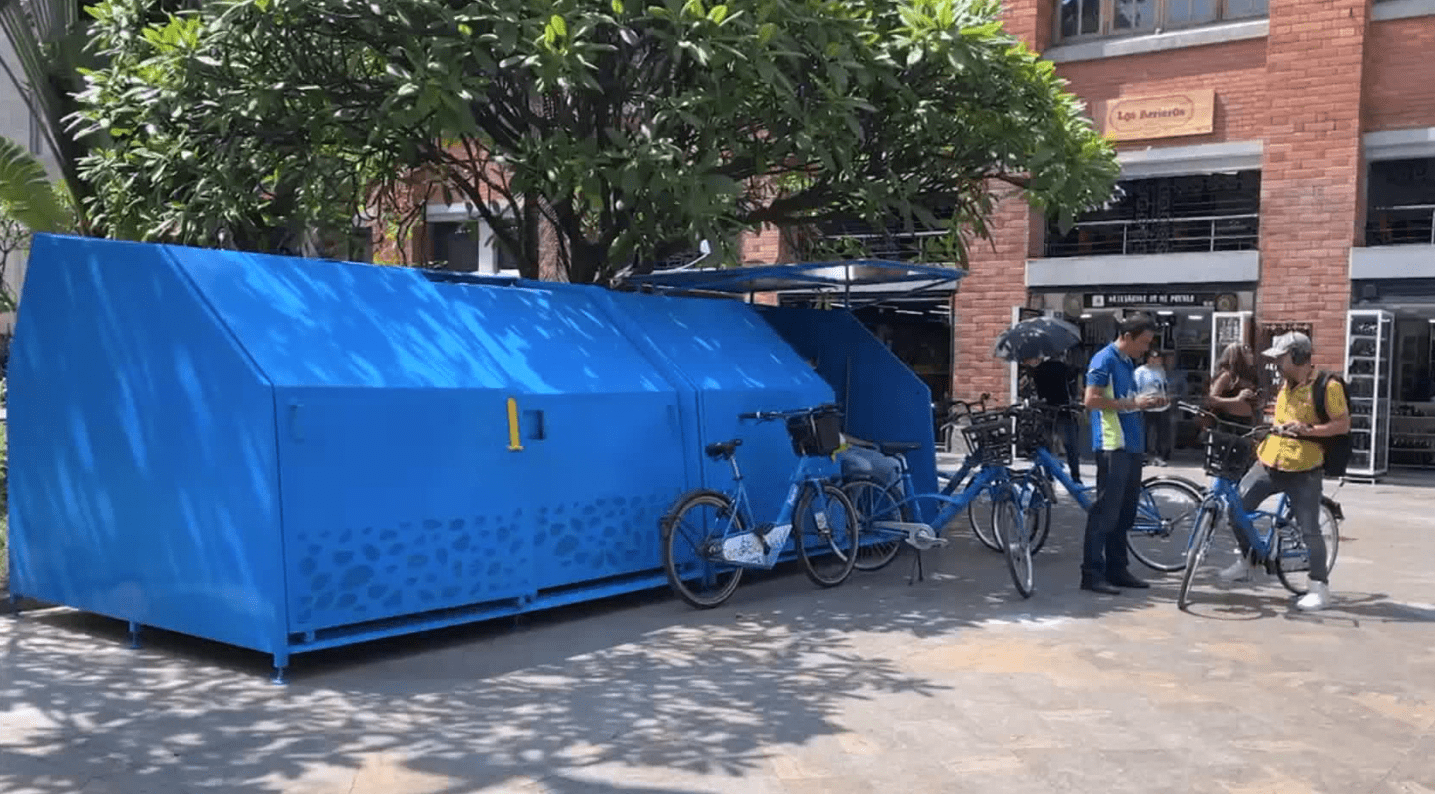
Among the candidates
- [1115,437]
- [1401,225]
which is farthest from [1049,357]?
[1401,225]

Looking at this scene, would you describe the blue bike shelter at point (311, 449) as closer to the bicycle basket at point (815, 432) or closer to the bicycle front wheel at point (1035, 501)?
the bicycle basket at point (815, 432)

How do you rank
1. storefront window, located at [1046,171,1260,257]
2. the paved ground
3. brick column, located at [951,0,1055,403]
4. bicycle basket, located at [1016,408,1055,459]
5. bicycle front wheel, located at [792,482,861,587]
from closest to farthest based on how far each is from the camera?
the paved ground
bicycle front wheel, located at [792,482,861,587]
bicycle basket, located at [1016,408,1055,459]
storefront window, located at [1046,171,1260,257]
brick column, located at [951,0,1055,403]

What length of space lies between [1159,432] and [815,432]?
5.81 meters

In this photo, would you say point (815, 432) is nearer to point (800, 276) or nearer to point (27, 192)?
point (800, 276)

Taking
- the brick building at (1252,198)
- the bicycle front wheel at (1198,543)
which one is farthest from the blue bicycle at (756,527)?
the brick building at (1252,198)

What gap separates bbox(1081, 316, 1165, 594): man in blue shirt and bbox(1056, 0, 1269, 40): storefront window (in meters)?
11.0

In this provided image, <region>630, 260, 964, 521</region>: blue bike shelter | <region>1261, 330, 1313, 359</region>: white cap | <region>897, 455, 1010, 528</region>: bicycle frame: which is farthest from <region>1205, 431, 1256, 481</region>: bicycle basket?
<region>630, 260, 964, 521</region>: blue bike shelter

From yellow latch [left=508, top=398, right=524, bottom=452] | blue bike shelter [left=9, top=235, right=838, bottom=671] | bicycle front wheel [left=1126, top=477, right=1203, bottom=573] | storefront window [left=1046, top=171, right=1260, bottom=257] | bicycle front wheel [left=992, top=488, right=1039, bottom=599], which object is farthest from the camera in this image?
storefront window [left=1046, top=171, right=1260, bottom=257]

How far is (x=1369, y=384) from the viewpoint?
53.6 ft

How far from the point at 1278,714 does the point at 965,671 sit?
1467mm

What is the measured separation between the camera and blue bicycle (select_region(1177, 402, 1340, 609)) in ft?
27.4

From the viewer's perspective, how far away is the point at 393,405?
22.4 ft

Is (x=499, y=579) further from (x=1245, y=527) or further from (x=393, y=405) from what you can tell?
(x=1245, y=527)

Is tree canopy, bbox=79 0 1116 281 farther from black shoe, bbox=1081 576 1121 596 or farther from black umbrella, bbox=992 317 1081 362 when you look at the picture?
black shoe, bbox=1081 576 1121 596
